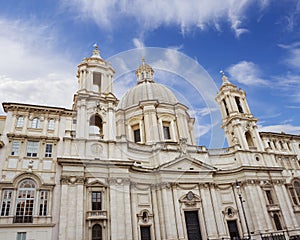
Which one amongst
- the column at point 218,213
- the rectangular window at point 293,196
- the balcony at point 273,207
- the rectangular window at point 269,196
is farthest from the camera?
the rectangular window at point 293,196

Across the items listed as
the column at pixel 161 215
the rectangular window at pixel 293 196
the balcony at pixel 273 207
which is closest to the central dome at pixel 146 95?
the column at pixel 161 215

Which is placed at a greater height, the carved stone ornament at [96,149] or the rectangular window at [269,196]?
the carved stone ornament at [96,149]

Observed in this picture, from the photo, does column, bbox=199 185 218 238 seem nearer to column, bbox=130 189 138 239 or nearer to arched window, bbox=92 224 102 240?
column, bbox=130 189 138 239

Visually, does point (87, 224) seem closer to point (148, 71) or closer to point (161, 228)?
point (161, 228)

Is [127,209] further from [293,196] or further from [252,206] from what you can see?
[293,196]

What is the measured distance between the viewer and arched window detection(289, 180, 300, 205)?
3709cm

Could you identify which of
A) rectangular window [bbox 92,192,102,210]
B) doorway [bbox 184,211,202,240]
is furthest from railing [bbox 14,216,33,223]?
doorway [bbox 184,211,202,240]

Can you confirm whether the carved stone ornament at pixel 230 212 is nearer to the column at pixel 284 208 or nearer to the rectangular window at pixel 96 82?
the column at pixel 284 208

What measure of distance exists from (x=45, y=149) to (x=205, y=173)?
2163cm

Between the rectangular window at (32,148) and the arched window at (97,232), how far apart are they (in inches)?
394

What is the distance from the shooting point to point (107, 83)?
114ft

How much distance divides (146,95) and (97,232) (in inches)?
1028

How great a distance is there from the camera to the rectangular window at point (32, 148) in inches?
1017

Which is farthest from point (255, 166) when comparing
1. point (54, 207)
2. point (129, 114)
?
point (54, 207)
